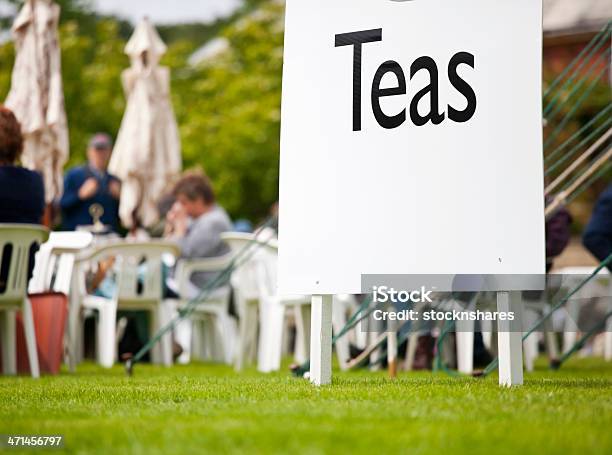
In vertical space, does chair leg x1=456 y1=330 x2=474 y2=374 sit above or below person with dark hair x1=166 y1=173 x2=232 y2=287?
below

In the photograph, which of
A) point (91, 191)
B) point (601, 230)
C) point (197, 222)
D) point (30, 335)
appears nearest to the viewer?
point (30, 335)

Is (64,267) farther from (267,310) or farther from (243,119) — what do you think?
(243,119)

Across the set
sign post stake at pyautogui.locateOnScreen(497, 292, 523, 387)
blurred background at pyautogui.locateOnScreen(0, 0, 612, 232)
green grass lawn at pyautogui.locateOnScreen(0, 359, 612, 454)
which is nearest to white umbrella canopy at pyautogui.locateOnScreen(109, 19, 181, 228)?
green grass lawn at pyautogui.locateOnScreen(0, 359, 612, 454)

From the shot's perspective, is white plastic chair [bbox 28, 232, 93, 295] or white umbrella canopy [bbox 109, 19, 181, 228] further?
white umbrella canopy [bbox 109, 19, 181, 228]

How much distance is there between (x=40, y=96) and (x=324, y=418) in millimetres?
8176

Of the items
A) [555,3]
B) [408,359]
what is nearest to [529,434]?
[408,359]

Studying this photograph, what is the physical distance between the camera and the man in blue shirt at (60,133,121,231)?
40.2 feet

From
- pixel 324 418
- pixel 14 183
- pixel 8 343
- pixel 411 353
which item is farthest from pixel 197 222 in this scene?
pixel 324 418

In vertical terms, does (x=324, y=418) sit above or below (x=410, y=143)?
below

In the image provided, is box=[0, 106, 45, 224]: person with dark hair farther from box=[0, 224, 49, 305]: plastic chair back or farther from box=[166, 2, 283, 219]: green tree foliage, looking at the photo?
box=[166, 2, 283, 219]: green tree foliage

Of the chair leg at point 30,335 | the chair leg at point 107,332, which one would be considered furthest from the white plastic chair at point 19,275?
the chair leg at point 107,332

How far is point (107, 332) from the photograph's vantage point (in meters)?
10.0

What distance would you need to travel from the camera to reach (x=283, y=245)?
5.47 meters

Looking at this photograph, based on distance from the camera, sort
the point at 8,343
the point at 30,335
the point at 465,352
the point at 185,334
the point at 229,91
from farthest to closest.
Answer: the point at 229,91 → the point at 185,334 → the point at 465,352 → the point at 8,343 → the point at 30,335
